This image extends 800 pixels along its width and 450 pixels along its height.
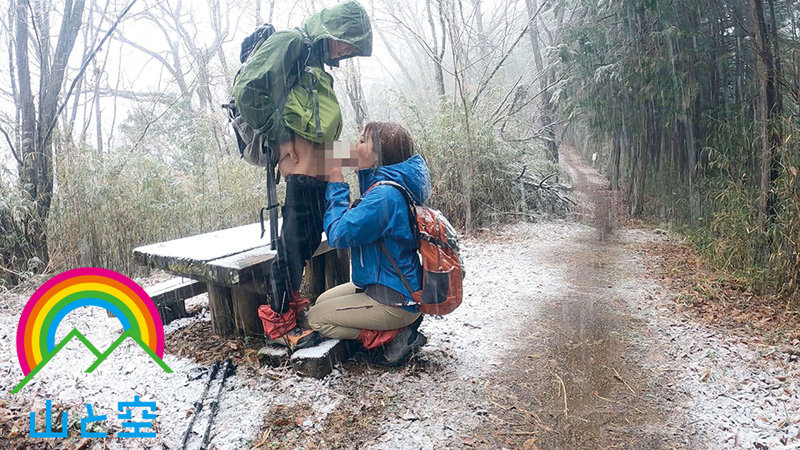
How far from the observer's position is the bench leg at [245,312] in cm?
275

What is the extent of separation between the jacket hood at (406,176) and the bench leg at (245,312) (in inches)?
38.5

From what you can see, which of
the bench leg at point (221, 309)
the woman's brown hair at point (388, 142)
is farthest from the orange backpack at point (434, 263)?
the bench leg at point (221, 309)

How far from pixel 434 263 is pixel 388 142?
62 cm

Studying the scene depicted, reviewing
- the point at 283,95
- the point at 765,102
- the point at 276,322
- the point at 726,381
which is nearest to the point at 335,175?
the point at 283,95

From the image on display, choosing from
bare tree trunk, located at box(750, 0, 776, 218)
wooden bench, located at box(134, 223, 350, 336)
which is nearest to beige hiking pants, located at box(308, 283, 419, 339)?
wooden bench, located at box(134, 223, 350, 336)

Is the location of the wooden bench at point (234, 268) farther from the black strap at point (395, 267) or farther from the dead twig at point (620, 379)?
the dead twig at point (620, 379)

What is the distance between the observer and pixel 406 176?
2.31 metres

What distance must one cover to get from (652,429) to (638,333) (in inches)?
48.2

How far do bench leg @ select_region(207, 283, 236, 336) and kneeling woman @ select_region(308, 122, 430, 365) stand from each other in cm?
66

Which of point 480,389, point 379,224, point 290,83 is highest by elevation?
point 290,83

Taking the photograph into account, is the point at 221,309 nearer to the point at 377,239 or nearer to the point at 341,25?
the point at 377,239

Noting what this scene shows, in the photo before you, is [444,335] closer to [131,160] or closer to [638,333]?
[638,333]

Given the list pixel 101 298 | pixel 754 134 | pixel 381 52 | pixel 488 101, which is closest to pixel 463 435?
pixel 101 298

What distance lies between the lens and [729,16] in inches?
216
